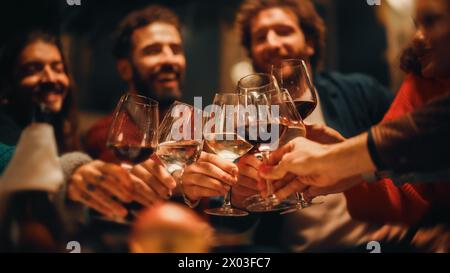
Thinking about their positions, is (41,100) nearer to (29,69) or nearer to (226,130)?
(29,69)

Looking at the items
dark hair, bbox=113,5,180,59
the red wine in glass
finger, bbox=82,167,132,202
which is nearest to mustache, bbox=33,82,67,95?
dark hair, bbox=113,5,180,59

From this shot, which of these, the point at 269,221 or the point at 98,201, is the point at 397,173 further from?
the point at 98,201

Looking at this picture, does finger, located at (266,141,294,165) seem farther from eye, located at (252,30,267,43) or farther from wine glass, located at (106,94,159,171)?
eye, located at (252,30,267,43)

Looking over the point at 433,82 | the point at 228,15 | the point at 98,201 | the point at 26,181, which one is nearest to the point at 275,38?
the point at 228,15

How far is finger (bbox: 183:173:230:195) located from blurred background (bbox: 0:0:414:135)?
40cm

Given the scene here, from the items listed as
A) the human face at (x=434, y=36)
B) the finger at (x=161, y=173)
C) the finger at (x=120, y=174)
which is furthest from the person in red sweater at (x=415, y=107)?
the finger at (x=120, y=174)

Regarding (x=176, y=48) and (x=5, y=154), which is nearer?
(x=5, y=154)

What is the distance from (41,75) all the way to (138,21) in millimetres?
454

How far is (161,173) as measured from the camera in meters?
1.14

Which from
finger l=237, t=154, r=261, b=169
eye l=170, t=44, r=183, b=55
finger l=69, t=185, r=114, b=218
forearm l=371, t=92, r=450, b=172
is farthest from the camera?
eye l=170, t=44, r=183, b=55

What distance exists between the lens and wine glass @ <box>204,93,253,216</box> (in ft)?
3.20

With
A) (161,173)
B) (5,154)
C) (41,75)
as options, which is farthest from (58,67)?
(161,173)

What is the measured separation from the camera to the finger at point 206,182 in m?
1.05

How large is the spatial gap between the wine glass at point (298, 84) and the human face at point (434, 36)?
0.36m
